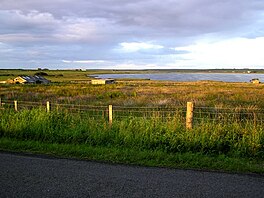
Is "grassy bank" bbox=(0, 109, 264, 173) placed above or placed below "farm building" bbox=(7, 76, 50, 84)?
above

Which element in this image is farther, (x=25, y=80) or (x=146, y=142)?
(x=25, y=80)

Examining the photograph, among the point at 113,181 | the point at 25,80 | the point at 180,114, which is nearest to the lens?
the point at 113,181

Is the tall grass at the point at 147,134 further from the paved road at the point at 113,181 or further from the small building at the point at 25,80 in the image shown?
the small building at the point at 25,80

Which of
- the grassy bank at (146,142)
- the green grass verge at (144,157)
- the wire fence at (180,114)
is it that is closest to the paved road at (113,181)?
the green grass verge at (144,157)

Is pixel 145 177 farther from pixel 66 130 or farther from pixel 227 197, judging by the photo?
pixel 66 130

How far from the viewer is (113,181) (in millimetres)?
5754

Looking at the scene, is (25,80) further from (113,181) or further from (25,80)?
(113,181)

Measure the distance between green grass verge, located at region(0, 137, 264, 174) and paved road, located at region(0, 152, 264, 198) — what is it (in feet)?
1.56

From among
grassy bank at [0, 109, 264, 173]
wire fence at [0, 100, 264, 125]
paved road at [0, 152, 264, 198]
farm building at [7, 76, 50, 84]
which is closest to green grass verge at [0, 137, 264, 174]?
grassy bank at [0, 109, 264, 173]

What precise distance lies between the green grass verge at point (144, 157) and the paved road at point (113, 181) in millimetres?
477

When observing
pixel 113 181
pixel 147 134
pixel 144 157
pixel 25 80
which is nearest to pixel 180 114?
pixel 147 134

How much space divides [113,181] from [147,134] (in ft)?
11.4

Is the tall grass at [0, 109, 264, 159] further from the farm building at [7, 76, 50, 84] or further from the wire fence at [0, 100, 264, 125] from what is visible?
the farm building at [7, 76, 50, 84]

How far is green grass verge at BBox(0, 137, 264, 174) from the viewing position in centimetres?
688
